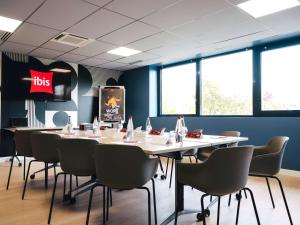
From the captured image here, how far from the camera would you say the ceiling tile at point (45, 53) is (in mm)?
5105

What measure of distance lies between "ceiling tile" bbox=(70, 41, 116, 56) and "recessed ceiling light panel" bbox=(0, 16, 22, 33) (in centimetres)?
134

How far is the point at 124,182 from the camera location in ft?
5.85

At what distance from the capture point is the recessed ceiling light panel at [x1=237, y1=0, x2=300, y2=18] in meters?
2.97

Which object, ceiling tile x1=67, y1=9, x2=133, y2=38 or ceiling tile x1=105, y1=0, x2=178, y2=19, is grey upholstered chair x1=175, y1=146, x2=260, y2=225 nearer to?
ceiling tile x1=105, y1=0, x2=178, y2=19

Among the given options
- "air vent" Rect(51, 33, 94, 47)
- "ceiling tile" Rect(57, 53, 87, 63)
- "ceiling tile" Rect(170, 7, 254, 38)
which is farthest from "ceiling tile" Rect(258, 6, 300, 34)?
"ceiling tile" Rect(57, 53, 87, 63)

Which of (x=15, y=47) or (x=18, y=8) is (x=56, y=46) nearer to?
(x=15, y=47)

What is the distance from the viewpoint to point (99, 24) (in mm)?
3643

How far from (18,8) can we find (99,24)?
1.11 m

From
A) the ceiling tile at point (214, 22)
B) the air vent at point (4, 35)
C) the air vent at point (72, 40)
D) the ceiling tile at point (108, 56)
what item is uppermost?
the air vent at point (4, 35)

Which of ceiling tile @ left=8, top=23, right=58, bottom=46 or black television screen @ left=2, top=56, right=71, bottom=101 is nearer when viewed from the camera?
ceiling tile @ left=8, top=23, right=58, bottom=46

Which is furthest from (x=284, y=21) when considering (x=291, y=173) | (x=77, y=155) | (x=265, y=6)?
(x=77, y=155)

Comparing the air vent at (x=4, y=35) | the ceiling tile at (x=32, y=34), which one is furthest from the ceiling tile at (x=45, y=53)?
the air vent at (x=4, y=35)

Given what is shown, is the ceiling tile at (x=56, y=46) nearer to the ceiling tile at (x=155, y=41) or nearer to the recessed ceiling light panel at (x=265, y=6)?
the ceiling tile at (x=155, y=41)

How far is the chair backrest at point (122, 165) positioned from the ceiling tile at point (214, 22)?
2510 millimetres
